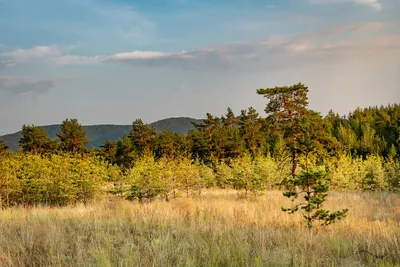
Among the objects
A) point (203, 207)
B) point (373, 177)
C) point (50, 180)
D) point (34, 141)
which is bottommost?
point (373, 177)

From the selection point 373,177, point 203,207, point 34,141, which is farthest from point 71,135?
point 203,207

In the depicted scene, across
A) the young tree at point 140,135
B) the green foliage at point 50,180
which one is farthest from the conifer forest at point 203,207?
the young tree at point 140,135

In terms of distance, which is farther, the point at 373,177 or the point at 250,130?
the point at 250,130

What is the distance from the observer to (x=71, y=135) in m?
52.7

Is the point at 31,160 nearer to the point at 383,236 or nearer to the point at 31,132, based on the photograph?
the point at 383,236

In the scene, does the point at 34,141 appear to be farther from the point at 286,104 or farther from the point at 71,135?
the point at 286,104

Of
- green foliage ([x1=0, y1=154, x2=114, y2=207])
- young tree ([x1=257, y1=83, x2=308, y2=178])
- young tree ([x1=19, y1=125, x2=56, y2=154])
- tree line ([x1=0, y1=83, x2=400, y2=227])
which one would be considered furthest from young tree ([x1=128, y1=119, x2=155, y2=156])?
green foliage ([x1=0, y1=154, x2=114, y2=207])

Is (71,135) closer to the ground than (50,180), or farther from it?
farther from it

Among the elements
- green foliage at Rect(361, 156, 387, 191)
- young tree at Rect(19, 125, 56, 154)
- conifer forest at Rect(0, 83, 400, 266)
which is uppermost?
young tree at Rect(19, 125, 56, 154)

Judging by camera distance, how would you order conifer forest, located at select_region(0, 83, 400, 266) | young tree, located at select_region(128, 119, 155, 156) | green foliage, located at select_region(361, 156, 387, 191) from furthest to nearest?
1. young tree, located at select_region(128, 119, 155, 156)
2. green foliage, located at select_region(361, 156, 387, 191)
3. conifer forest, located at select_region(0, 83, 400, 266)

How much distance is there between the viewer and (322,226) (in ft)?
28.7

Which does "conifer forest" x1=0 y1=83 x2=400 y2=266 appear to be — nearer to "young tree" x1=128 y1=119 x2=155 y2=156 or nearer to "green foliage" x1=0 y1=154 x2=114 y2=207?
"green foliage" x1=0 y1=154 x2=114 y2=207

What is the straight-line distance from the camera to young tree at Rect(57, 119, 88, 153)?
170ft

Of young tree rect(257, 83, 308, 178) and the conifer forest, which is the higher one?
young tree rect(257, 83, 308, 178)
